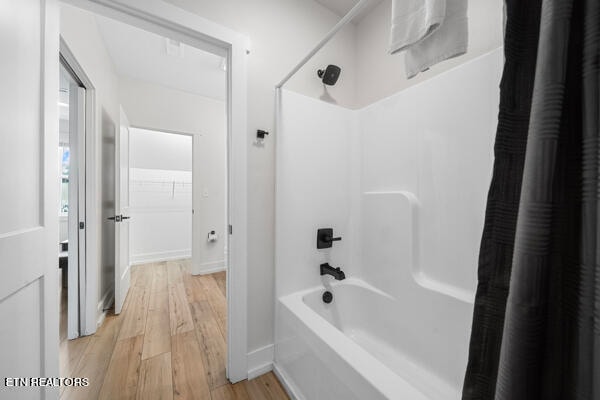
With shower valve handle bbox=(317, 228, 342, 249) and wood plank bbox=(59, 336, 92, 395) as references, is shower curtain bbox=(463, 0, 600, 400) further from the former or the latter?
wood plank bbox=(59, 336, 92, 395)

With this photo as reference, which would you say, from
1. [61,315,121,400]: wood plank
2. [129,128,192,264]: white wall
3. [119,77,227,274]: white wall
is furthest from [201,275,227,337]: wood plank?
[129,128,192,264]: white wall

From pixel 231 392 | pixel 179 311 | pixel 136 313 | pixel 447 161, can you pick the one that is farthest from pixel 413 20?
pixel 136 313

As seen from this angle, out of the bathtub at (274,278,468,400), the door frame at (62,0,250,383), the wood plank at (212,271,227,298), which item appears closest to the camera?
the bathtub at (274,278,468,400)

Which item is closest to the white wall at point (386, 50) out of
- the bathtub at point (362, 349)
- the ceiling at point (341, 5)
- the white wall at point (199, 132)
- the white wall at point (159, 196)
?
the ceiling at point (341, 5)

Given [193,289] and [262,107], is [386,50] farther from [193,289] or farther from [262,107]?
[193,289]

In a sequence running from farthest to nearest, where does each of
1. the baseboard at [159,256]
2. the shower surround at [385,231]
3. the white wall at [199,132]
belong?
the baseboard at [159,256], the white wall at [199,132], the shower surround at [385,231]

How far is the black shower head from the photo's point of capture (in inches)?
63.9

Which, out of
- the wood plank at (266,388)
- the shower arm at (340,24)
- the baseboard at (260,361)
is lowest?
the wood plank at (266,388)

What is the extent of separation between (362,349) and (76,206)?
2131 mm

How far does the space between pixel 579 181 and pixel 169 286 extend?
3.28 metres

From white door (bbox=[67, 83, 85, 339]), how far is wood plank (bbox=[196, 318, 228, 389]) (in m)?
0.91

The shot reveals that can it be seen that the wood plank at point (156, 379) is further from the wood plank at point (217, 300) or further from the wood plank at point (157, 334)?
the wood plank at point (217, 300)

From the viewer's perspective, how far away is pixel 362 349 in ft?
3.02

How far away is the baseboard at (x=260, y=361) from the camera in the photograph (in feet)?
4.55
